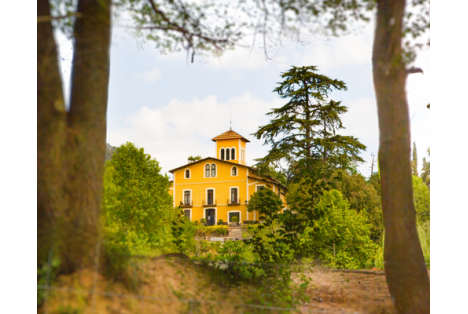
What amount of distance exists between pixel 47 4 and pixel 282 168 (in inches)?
361

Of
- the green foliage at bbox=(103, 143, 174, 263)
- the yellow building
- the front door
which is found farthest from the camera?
the front door

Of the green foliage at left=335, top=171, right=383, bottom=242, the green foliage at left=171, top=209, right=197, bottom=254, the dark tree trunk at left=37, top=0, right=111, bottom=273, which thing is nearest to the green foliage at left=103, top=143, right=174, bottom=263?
the green foliage at left=171, top=209, right=197, bottom=254

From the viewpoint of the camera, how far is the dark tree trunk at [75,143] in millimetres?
2254

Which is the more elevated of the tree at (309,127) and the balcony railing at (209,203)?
the tree at (309,127)

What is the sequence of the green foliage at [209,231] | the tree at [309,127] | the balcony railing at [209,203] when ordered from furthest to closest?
the balcony railing at [209,203], the green foliage at [209,231], the tree at [309,127]

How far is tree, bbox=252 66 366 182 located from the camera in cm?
1034

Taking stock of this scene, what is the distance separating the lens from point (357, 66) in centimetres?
577

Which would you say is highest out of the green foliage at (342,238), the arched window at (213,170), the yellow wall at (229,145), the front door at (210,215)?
the yellow wall at (229,145)

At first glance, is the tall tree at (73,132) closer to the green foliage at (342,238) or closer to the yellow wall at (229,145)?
the green foliage at (342,238)

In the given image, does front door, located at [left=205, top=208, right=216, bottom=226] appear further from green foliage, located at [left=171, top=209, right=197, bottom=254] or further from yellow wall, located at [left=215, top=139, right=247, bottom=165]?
green foliage, located at [left=171, top=209, right=197, bottom=254]

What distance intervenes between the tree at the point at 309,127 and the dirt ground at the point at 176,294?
250 inches

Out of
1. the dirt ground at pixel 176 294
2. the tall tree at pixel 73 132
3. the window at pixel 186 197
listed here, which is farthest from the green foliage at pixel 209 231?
the tall tree at pixel 73 132

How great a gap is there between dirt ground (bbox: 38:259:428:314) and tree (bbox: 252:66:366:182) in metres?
6.35
